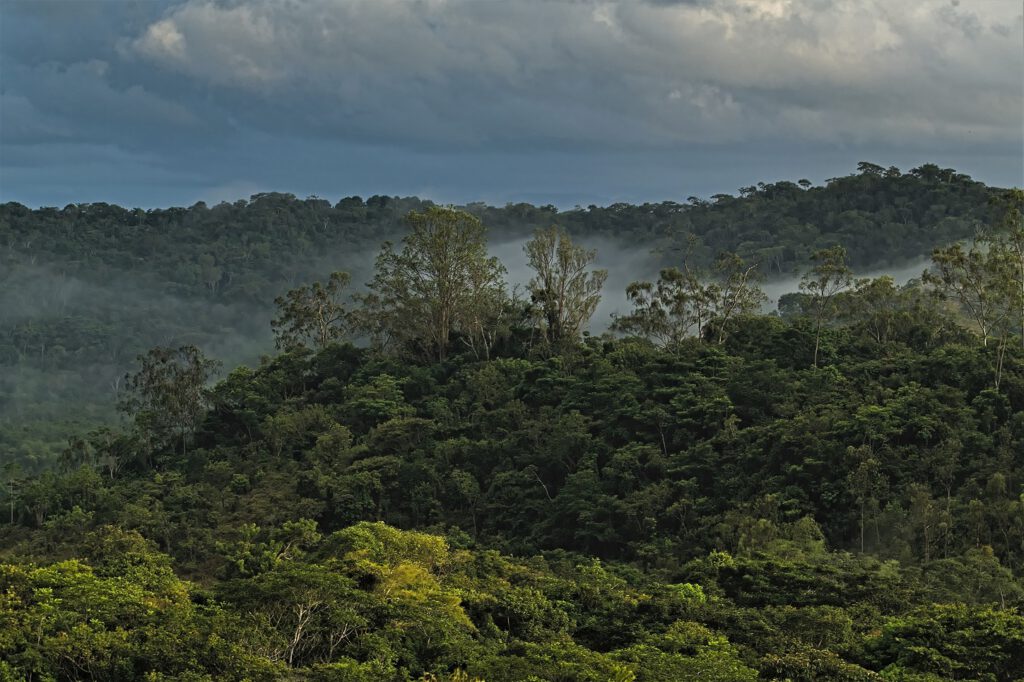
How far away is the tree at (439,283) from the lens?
194ft

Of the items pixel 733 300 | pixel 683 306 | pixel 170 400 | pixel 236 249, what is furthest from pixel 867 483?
pixel 236 249

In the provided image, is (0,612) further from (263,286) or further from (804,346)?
(263,286)

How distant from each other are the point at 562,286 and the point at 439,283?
5629 millimetres

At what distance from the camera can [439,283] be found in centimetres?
5941

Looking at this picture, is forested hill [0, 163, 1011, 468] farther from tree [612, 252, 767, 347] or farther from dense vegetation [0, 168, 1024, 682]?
tree [612, 252, 767, 347]

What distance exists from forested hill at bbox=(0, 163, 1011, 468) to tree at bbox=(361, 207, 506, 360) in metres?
45.4

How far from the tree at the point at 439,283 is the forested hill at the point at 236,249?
149ft

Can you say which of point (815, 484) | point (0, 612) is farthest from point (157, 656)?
point (815, 484)

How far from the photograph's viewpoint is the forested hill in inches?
4606

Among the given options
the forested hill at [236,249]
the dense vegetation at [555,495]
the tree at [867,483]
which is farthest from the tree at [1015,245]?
the forested hill at [236,249]

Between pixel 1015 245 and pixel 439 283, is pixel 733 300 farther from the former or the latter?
pixel 439 283

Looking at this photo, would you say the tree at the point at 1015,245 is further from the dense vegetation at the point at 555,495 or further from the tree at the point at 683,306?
the tree at the point at 683,306

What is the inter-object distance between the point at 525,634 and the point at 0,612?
11184 mm

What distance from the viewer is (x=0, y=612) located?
83.8ft
